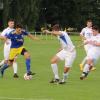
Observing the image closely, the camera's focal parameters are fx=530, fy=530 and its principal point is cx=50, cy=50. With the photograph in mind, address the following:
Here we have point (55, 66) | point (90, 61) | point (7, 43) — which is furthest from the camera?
point (7, 43)

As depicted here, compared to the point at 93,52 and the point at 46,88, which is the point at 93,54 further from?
the point at 46,88

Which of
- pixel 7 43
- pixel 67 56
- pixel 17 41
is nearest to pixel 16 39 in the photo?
pixel 17 41

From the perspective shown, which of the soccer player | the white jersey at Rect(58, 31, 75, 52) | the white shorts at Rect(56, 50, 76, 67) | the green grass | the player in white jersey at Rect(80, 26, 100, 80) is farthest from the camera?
the soccer player

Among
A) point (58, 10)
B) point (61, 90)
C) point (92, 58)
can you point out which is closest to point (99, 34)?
point (92, 58)

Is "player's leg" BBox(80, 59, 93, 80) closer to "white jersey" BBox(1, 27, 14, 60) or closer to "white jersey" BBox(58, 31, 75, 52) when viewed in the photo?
"white jersey" BBox(58, 31, 75, 52)

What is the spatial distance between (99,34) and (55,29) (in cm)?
233

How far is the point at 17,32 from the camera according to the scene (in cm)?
1809

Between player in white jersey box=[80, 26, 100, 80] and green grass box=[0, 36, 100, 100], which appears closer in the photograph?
green grass box=[0, 36, 100, 100]

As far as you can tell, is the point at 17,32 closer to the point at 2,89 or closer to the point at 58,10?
the point at 2,89

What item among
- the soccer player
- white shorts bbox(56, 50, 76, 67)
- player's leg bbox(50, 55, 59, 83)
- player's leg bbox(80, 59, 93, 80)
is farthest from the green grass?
the soccer player

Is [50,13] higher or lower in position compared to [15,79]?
lower

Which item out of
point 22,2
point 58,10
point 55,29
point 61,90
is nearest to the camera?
point 61,90

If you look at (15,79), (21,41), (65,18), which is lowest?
(65,18)

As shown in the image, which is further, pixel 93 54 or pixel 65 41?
pixel 93 54
